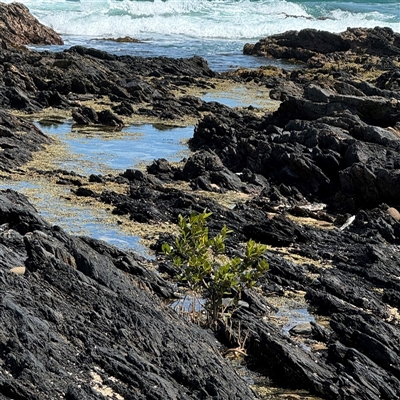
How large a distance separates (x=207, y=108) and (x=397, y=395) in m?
22.7

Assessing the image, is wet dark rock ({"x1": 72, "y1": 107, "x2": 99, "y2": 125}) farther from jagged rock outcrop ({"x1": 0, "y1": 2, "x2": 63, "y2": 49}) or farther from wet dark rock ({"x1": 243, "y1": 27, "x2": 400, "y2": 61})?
wet dark rock ({"x1": 243, "y1": 27, "x2": 400, "y2": 61})

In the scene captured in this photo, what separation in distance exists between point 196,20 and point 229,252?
64786mm

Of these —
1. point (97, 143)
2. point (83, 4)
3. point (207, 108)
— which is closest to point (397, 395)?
point (97, 143)

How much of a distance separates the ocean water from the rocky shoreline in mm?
25669

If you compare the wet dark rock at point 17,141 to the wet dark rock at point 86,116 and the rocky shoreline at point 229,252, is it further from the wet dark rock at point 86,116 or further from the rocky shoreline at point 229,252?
the wet dark rock at point 86,116

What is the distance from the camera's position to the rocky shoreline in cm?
773

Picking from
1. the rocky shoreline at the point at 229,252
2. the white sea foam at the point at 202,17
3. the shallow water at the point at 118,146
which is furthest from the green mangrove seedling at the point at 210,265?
the white sea foam at the point at 202,17

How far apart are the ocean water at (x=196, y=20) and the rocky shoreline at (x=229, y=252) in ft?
84.2

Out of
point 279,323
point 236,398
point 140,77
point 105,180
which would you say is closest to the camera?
point 236,398

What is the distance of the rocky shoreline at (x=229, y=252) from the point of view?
305 inches

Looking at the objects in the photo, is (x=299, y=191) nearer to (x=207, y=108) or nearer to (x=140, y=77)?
(x=207, y=108)

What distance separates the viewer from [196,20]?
250ft

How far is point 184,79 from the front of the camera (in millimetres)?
39031

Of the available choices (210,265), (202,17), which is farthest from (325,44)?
(210,265)
